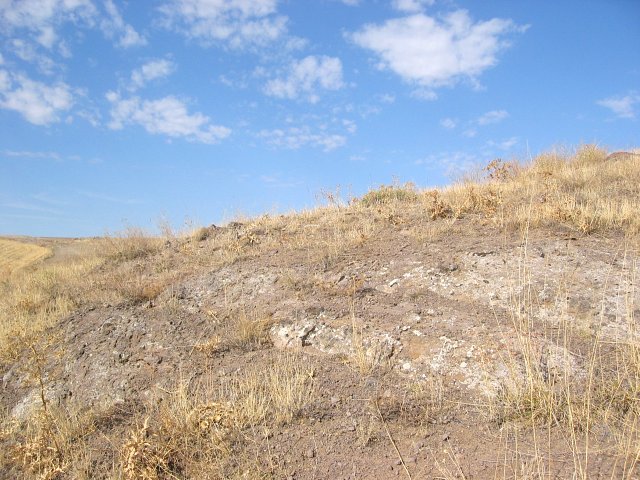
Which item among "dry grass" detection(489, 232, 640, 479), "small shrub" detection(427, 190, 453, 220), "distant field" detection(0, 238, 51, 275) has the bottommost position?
"dry grass" detection(489, 232, 640, 479)

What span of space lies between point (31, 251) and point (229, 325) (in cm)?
1380

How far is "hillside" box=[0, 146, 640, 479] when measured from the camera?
3.06 meters

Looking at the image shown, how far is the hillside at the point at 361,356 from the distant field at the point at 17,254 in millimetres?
5940

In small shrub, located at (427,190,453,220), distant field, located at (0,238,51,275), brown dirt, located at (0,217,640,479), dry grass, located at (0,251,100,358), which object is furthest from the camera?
distant field, located at (0,238,51,275)

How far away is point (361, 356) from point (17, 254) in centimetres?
1543

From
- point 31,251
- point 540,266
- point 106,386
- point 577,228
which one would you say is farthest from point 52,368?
point 31,251

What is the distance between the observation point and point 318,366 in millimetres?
4141

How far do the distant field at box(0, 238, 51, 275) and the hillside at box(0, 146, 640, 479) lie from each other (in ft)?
19.5

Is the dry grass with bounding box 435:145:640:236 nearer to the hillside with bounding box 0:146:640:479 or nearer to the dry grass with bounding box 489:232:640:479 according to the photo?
the hillside with bounding box 0:146:640:479

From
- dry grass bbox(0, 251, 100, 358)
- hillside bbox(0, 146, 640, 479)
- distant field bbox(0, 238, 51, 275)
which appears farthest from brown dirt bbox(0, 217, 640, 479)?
distant field bbox(0, 238, 51, 275)

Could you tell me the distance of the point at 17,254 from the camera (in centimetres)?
1534

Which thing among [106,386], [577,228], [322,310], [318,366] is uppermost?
[577,228]

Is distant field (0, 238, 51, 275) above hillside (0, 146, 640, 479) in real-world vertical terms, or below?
above

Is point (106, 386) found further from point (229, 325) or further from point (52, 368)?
point (229, 325)
